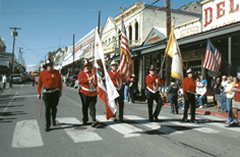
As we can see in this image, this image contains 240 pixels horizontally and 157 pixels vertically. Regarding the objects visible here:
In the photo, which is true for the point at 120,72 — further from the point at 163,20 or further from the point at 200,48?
the point at 163,20

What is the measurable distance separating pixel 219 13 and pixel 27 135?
14.3m

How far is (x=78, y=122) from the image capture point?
7.27 m

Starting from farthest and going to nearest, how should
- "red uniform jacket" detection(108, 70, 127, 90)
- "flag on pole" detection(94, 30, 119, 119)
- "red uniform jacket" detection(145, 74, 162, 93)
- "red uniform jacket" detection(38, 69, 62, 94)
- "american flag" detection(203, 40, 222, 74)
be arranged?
"american flag" detection(203, 40, 222, 74) → "red uniform jacket" detection(145, 74, 162, 93) → "red uniform jacket" detection(108, 70, 127, 90) → "red uniform jacket" detection(38, 69, 62, 94) → "flag on pole" detection(94, 30, 119, 119)

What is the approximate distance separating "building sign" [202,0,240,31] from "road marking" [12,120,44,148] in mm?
13043

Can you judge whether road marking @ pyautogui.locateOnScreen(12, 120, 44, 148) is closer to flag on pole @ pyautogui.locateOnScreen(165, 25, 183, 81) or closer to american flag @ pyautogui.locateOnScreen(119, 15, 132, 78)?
american flag @ pyautogui.locateOnScreen(119, 15, 132, 78)

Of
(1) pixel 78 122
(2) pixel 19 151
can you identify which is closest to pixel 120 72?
(1) pixel 78 122

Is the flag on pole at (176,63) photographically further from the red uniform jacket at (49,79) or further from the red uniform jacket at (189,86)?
the red uniform jacket at (49,79)

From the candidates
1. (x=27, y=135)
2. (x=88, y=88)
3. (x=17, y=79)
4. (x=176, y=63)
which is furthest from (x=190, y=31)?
(x=17, y=79)

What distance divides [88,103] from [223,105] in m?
6.87

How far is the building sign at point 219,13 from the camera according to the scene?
14.1 m

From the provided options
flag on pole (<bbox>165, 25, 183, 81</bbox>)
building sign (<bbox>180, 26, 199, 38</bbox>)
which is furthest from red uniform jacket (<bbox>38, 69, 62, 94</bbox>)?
building sign (<bbox>180, 26, 199, 38</bbox>)

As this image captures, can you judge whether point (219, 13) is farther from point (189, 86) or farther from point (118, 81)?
point (118, 81)

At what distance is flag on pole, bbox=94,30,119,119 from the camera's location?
5957 mm

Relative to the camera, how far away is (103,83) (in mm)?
6449
